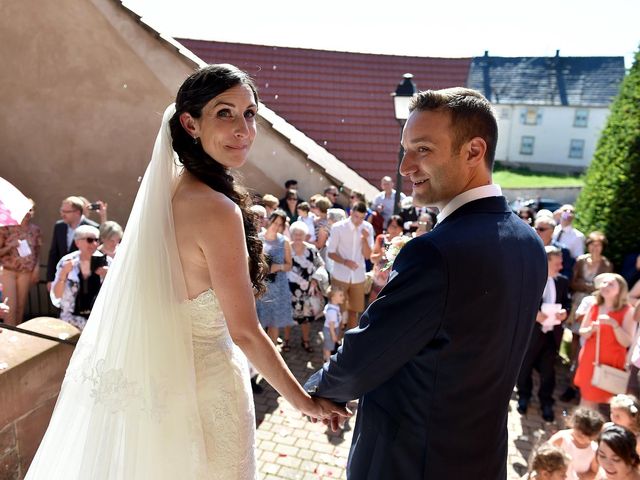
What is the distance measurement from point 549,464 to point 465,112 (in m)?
2.84

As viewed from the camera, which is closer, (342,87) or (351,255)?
(351,255)

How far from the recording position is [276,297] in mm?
6551

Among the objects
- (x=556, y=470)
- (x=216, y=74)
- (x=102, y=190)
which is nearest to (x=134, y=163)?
(x=102, y=190)

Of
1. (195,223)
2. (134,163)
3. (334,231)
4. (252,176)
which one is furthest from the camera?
(252,176)

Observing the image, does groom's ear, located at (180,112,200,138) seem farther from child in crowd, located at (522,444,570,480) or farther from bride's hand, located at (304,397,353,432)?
child in crowd, located at (522,444,570,480)

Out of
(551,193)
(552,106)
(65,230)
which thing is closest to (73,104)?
(65,230)

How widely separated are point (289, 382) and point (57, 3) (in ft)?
28.1

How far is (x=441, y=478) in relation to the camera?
6.11 feet

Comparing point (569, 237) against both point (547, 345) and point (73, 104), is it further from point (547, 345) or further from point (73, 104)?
point (73, 104)

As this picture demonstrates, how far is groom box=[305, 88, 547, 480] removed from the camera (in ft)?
5.46

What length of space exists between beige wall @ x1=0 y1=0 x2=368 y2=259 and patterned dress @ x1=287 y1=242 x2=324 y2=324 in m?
3.77

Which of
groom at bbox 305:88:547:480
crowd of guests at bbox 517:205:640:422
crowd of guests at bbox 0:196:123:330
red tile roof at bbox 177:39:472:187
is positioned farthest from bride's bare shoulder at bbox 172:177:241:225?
red tile roof at bbox 177:39:472:187

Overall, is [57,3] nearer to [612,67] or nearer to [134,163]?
[134,163]

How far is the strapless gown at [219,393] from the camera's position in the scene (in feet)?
7.41
